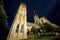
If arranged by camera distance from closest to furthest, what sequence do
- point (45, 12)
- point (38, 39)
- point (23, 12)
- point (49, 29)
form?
point (38, 39) → point (49, 29) → point (23, 12) → point (45, 12)

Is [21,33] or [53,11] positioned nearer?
[21,33]

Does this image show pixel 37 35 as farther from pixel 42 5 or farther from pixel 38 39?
pixel 42 5

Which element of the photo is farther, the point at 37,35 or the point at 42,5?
the point at 42,5

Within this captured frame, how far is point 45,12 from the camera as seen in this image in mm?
4539

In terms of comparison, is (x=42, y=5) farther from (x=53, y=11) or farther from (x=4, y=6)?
(x=4, y=6)

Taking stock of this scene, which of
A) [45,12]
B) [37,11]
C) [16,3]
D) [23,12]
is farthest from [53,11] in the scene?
[16,3]

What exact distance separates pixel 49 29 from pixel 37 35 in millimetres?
519

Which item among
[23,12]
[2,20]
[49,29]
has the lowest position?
[49,29]

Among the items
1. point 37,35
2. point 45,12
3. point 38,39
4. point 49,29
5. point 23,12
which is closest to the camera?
point 38,39

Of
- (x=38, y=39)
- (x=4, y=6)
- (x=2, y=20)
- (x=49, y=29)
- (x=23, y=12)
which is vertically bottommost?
(x=38, y=39)

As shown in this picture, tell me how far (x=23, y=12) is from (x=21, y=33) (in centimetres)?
142

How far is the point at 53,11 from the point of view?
445 centimetres

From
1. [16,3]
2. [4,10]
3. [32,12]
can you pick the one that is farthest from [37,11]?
[4,10]

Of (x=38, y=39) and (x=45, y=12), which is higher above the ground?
(x=45, y=12)
